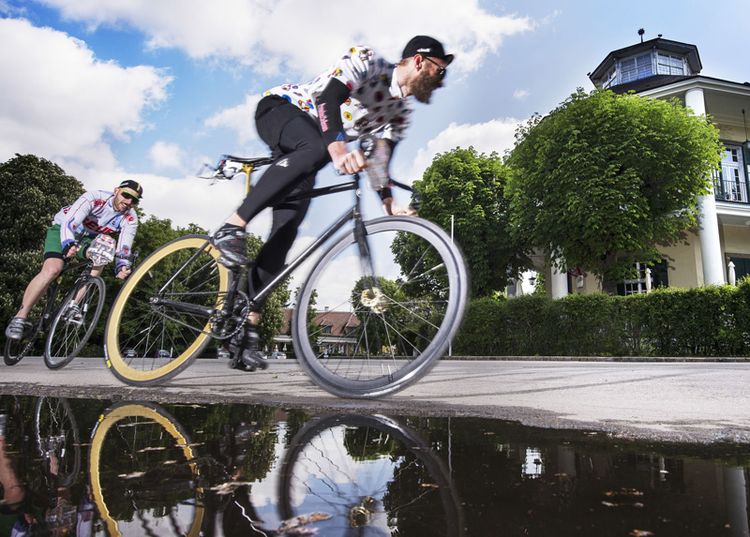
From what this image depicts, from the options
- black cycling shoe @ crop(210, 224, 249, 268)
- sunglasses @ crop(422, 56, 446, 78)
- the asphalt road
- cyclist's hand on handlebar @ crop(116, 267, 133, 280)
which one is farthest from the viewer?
cyclist's hand on handlebar @ crop(116, 267, 133, 280)

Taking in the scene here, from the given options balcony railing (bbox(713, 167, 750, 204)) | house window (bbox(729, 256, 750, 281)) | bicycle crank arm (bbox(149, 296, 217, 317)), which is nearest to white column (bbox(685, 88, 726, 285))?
balcony railing (bbox(713, 167, 750, 204))

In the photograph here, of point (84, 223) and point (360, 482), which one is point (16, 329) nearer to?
point (84, 223)

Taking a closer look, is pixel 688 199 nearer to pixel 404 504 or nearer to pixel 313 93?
pixel 313 93

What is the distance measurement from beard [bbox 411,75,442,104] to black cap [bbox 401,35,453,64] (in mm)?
103

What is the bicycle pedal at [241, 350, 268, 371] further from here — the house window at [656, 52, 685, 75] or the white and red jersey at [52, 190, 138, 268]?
the house window at [656, 52, 685, 75]

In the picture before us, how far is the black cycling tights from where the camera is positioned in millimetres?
2744

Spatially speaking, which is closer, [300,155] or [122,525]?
[122,525]

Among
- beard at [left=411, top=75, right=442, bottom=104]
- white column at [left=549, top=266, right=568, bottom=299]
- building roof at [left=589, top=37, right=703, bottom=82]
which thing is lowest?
beard at [left=411, top=75, right=442, bottom=104]

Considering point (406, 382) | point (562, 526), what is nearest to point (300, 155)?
point (406, 382)

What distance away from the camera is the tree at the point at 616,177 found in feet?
56.5

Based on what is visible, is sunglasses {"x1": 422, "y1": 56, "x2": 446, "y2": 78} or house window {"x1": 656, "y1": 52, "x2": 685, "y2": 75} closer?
sunglasses {"x1": 422, "y1": 56, "x2": 446, "y2": 78}

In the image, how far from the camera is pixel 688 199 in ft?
58.7

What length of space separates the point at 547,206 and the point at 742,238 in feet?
40.5

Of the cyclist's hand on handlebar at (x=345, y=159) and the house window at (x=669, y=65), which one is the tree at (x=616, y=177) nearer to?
the house window at (x=669, y=65)
